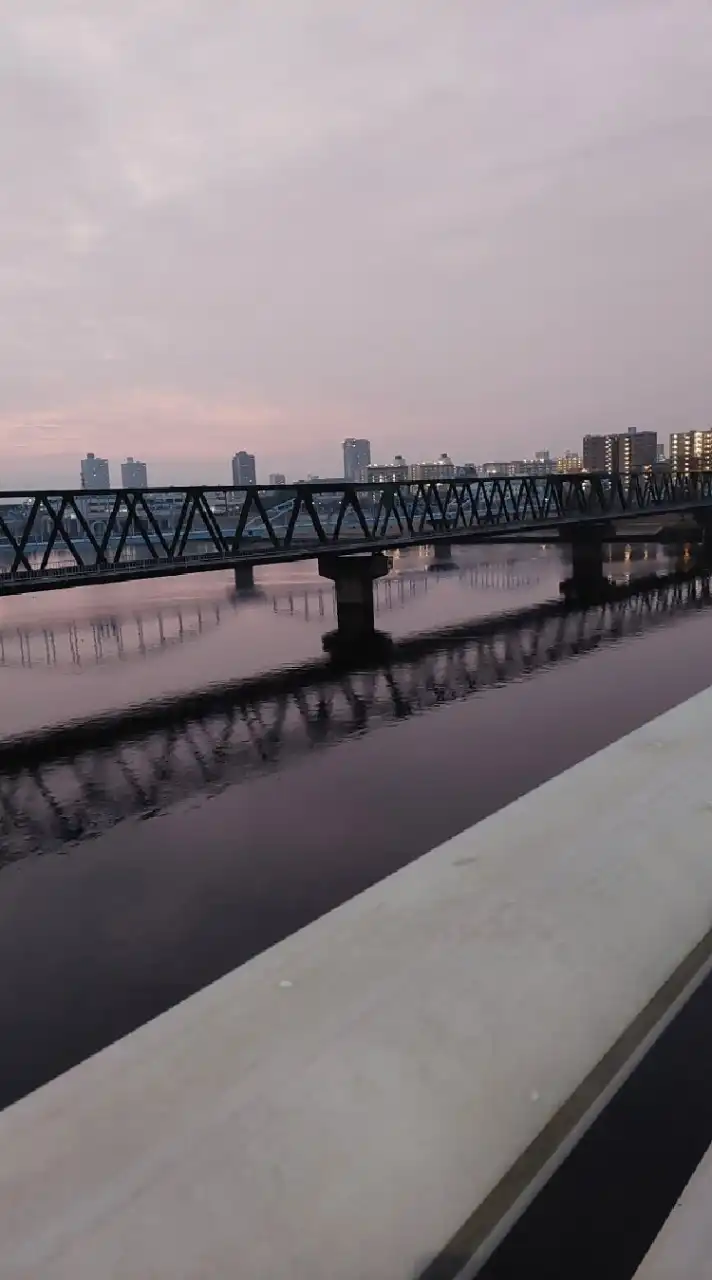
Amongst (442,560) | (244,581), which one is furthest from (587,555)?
(442,560)

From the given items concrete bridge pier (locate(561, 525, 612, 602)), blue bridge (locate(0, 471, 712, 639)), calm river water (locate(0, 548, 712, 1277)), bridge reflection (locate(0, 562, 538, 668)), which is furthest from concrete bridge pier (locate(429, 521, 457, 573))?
calm river water (locate(0, 548, 712, 1277))

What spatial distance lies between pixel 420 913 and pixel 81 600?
102m

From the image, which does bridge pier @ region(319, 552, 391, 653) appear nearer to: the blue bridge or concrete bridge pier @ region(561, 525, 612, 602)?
the blue bridge

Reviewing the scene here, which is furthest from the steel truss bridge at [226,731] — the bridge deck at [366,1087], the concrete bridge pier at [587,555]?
the concrete bridge pier at [587,555]

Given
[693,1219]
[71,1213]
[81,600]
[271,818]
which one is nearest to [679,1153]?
[693,1219]

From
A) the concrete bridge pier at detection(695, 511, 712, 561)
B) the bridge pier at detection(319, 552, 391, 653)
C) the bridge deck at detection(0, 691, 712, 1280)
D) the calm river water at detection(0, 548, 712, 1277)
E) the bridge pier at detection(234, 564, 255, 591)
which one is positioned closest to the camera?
the bridge deck at detection(0, 691, 712, 1280)

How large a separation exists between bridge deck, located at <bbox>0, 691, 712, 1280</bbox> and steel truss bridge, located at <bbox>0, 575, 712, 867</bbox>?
18.7 meters

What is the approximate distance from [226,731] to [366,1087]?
3151 cm

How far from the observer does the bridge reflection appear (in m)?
61.8

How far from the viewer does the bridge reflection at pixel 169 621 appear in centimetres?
6178

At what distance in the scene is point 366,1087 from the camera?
8.20 meters

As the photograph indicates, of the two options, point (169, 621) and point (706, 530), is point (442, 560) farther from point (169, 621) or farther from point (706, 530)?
point (169, 621)

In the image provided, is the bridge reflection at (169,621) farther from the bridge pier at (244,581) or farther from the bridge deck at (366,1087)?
the bridge deck at (366,1087)

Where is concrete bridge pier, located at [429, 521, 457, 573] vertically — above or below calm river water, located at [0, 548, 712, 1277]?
above
